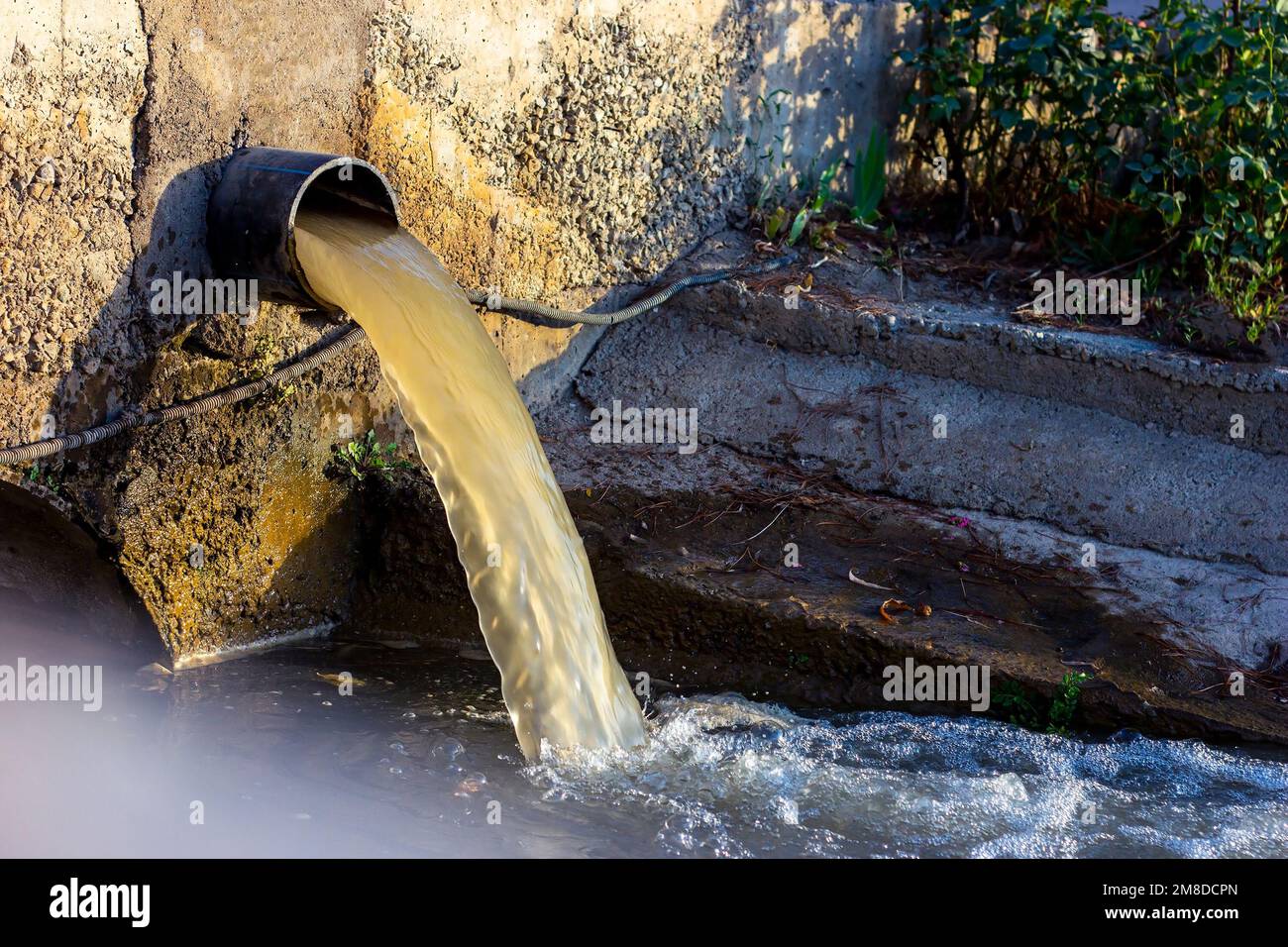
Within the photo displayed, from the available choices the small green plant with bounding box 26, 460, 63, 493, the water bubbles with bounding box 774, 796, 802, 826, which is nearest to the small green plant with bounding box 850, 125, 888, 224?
the water bubbles with bounding box 774, 796, 802, 826

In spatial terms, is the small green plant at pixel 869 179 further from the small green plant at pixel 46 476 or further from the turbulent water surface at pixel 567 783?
the small green plant at pixel 46 476

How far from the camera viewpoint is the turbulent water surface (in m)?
3.13

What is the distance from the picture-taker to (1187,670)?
153 inches

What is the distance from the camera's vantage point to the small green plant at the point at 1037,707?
3.82 m

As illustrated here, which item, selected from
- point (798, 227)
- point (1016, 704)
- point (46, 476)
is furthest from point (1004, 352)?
point (46, 476)

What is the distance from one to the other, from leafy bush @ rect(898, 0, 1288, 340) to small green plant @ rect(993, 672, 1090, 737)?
6.40ft

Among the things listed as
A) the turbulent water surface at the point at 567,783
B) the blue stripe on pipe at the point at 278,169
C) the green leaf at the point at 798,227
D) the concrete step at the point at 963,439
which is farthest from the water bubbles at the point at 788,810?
the green leaf at the point at 798,227

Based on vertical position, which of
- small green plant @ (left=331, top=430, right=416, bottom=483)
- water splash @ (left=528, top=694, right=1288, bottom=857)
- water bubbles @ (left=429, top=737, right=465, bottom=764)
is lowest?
water splash @ (left=528, top=694, right=1288, bottom=857)

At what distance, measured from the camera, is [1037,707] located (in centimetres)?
388

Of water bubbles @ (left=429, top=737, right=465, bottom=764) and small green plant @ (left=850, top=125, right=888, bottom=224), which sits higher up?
small green plant @ (left=850, top=125, right=888, bottom=224)

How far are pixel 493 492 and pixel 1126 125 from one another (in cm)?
357

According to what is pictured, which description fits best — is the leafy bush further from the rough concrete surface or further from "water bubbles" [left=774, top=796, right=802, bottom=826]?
"water bubbles" [left=774, top=796, right=802, bottom=826]

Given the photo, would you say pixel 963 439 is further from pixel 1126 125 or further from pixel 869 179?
pixel 1126 125
